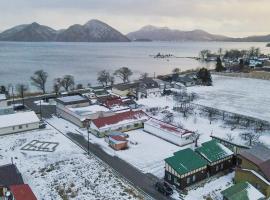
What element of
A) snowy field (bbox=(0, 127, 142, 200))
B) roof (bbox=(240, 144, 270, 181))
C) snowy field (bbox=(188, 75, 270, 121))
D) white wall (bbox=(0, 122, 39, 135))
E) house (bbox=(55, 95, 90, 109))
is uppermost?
house (bbox=(55, 95, 90, 109))

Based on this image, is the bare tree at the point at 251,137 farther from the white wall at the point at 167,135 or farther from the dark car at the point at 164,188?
the dark car at the point at 164,188

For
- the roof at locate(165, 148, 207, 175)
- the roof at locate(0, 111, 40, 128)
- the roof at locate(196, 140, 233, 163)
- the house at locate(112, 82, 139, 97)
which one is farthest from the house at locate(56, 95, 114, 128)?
the roof at locate(196, 140, 233, 163)

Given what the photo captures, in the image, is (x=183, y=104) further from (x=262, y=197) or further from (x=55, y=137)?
(x=262, y=197)

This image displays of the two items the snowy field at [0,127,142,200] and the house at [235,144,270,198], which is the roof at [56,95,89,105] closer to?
the snowy field at [0,127,142,200]

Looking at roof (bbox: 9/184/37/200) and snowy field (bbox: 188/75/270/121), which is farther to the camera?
snowy field (bbox: 188/75/270/121)

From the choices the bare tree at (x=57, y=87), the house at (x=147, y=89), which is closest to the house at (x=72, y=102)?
the house at (x=147, y=89)

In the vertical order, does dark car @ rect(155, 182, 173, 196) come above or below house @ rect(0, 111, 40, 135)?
below

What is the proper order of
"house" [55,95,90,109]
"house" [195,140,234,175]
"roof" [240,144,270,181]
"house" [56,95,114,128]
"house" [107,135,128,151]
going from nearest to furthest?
"roof" [240,144,270,181], "house" [195,140,234,175], "house" [107,135,128,151], "house" [56,95,114,128], "house" [55,95,90,109]
